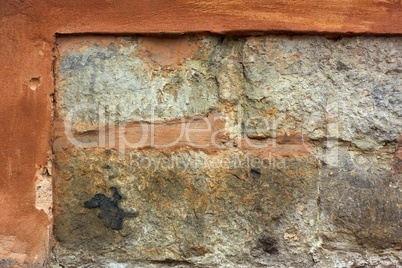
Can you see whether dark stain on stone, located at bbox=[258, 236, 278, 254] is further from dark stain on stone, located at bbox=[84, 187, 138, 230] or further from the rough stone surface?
dark stain on stone, located at bbox=[84, 187, 138, 230]

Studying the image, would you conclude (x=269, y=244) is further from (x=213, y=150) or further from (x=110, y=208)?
(x=110, y=208)

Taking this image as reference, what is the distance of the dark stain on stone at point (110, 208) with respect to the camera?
1.75 m

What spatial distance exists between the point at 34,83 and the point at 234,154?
0.96 m

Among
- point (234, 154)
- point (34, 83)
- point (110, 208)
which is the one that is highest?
point (34, 83)

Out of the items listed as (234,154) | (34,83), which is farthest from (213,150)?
(34,83)

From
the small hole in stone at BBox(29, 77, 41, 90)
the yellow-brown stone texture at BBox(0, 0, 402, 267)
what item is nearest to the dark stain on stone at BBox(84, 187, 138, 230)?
the yellow-brown stone texture at BBox(0, 0, 402, 267)

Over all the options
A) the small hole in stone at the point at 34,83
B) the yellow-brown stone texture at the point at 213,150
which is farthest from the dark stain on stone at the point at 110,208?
the small hole in stone at the point at 34,83

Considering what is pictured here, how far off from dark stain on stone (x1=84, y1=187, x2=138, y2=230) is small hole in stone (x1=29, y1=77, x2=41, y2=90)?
56 centimetres

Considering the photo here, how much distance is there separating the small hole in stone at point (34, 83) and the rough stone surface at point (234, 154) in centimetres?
9

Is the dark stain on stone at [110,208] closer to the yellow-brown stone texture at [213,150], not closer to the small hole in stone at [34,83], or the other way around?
the yellow-brown stone texture at [213,150]

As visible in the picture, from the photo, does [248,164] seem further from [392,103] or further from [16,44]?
[16,44]

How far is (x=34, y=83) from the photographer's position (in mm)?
1689

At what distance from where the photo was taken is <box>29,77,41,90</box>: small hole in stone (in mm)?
1685

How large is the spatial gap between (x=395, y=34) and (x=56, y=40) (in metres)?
1.54
